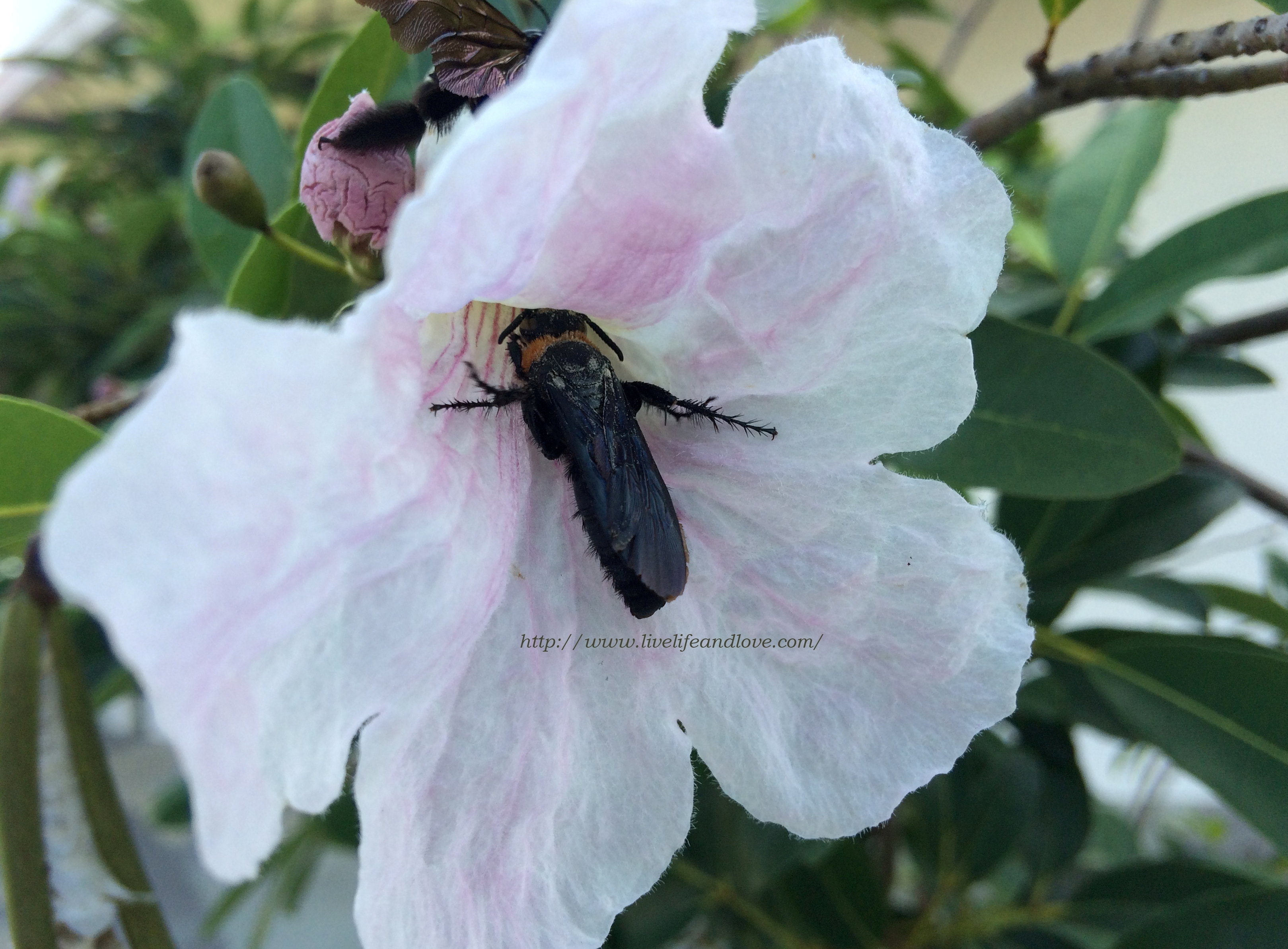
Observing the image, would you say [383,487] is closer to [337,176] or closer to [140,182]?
[337,176]

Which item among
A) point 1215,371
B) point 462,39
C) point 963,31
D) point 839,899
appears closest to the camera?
point 462,39

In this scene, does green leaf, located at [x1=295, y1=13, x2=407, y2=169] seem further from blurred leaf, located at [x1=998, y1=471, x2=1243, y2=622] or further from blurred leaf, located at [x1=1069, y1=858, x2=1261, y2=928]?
blurred leaf, located at [x1=1069, y1=858, x2=1261, y2=928]

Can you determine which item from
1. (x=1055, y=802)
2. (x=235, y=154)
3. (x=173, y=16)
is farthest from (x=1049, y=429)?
(x=173, y=16)

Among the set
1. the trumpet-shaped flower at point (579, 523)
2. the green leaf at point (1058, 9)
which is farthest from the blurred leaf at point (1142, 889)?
the green leaf at point (1058, 9)

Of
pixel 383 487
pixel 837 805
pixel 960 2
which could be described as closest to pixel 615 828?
pixel 837 805

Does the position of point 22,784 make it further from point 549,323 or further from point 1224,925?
point 1224,925

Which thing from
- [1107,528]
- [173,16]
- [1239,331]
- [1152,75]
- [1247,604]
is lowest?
[1247,604]

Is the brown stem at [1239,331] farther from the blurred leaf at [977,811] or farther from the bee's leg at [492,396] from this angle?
the bee's leg at [492,396]
